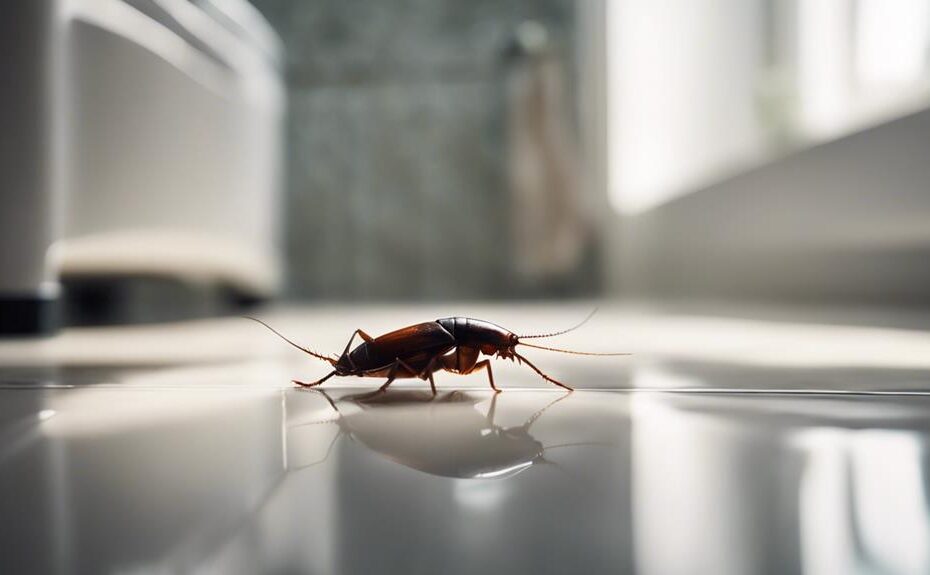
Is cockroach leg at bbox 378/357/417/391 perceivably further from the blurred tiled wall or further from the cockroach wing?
the blurred tiled wall

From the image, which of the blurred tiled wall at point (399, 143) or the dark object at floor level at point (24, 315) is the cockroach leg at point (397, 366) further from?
the blurred tiled wall at point (399, 143)

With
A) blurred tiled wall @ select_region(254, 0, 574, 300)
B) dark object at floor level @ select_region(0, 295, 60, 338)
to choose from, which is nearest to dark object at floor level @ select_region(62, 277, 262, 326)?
dark object at floor level @ select_region(0, 295, 60, 338)

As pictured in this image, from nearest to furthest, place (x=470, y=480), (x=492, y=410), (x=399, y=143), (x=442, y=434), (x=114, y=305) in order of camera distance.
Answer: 1. (x=470, y=480)
2. (x=442, y=434)
3. (x=492, y=410)
4. (x=114, y=305)
5. (x=399, y=143)

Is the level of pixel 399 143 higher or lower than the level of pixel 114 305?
higher

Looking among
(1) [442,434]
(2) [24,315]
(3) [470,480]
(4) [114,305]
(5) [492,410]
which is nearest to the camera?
(3) [470,480]

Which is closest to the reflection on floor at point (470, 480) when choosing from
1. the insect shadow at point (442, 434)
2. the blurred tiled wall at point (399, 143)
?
the insect shadow at point (442, 434)

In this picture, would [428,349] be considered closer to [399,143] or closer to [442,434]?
[442,434]

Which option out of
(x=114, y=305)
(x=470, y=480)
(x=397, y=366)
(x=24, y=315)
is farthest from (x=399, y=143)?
(x=470, y=480)

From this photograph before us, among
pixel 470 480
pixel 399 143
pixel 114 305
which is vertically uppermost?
pixel 399 143
